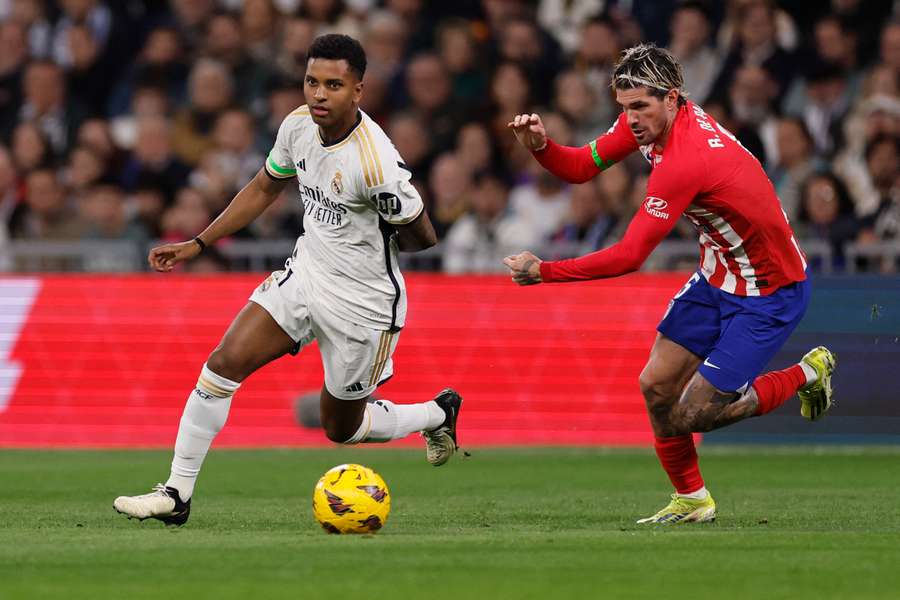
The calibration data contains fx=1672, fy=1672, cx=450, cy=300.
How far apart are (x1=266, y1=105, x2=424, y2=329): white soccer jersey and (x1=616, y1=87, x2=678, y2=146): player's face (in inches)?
47.4

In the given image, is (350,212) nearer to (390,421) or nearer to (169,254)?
(169,254)

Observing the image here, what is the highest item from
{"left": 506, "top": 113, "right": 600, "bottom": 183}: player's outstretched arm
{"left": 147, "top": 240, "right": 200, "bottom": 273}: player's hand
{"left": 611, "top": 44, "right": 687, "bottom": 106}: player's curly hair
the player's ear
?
{"left": 611, "top": 44, "right": 687, "bottom": 106}: player's curly hair

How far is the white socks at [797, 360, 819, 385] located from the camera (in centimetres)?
956

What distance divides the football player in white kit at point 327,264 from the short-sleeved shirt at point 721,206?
1276 mm

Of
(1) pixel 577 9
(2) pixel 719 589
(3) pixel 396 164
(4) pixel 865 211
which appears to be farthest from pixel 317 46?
(1) pixel 577 9

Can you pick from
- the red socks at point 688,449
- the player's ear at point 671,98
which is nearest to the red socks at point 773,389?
the red socks at point 688,449

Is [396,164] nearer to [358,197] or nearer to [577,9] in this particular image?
[358,197]

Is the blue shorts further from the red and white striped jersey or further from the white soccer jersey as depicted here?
the white soccer jersey

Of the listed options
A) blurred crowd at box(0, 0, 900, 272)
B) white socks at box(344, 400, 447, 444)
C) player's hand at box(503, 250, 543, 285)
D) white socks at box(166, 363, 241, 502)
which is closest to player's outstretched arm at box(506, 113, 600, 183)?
player's hand at box(503, 250, 543, 285)

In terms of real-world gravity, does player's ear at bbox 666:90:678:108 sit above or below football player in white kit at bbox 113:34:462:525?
above

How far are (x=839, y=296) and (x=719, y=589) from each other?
7.79 metres

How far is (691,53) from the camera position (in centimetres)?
1642

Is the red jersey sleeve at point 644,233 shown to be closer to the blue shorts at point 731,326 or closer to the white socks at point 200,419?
the blue shorts at point 731,326

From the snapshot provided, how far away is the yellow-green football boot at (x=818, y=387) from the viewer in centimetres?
962
